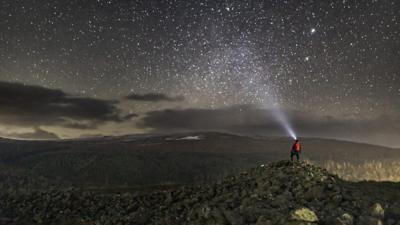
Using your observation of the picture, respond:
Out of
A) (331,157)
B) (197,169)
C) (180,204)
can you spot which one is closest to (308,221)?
(180,204)

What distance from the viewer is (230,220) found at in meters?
28.1

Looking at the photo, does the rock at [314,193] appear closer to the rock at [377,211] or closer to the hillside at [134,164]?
the rock at [377,211]

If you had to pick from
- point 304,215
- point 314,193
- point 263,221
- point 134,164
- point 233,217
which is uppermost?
point 314,193

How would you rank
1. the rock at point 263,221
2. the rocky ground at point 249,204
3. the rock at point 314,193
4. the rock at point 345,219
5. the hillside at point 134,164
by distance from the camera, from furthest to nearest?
the hillside at point 134,164 → the rock at point 314,193 → the rocky ground at point 249,204 → the rock at point 263,221 → the rock at point 345,219

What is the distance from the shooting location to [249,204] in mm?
29375

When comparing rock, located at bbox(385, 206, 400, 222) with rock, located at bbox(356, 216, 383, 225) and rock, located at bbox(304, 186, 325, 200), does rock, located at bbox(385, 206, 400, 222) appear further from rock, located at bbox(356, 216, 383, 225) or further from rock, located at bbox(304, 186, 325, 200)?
rock, located at bbox(304, 186, 325, 200)

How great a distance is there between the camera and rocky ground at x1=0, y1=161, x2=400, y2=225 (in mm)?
27062

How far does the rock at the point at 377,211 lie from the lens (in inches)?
1069

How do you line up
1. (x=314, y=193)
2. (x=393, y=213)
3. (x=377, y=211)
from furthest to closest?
(x=314, y=193) < (x=393, y=213) < (x=377, y=211)

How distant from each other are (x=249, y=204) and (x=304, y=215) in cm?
464

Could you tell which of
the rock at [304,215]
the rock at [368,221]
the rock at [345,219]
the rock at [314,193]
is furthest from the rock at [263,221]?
the rock at [368,221]

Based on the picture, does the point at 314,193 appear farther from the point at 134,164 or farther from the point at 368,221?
the point at 134,164

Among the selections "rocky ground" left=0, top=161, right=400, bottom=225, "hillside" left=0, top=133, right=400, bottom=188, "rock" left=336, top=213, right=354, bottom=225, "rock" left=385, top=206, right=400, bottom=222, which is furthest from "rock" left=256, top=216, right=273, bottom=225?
"hillside" left=0, top=133, right=400, bottom=188

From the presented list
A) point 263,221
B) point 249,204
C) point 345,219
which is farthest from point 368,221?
point 249,204
